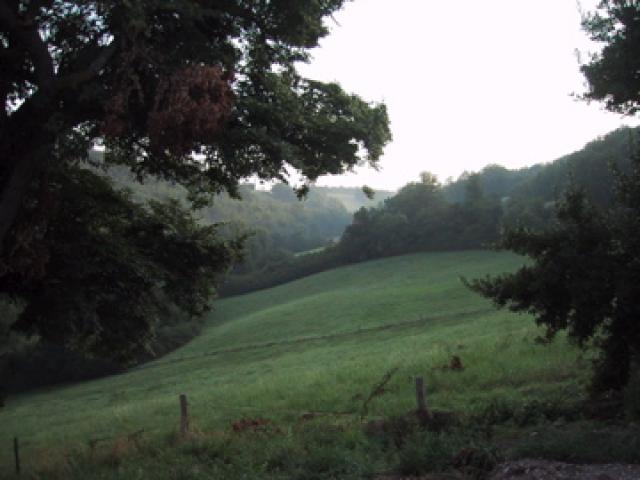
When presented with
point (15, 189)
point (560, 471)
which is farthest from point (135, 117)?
point (560, 471)

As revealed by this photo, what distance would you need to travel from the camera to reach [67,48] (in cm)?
1023

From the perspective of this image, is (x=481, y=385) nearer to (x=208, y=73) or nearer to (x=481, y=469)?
(x=481, y=469)

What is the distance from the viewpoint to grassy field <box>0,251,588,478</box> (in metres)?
16.5

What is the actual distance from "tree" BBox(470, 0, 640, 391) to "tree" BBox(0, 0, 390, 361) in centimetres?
362

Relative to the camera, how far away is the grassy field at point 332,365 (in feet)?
54.2

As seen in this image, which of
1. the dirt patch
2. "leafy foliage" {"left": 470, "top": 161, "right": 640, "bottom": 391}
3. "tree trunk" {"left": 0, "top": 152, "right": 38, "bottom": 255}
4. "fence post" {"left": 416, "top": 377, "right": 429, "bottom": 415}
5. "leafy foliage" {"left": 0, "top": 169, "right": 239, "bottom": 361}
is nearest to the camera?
the dirt patch

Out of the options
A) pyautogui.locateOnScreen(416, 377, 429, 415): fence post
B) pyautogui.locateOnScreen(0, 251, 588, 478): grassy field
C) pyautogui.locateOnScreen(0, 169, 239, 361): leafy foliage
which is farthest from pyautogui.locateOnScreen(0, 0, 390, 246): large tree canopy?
pyautogui.locateOnScreen(0, 251, 588, 478): grassy field

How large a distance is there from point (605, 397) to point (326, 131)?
692cm

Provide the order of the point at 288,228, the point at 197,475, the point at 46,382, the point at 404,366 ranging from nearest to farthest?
1. the point at 197,475
2. the point at 404,366
3. the point at 46,382
4. the point at 288,228

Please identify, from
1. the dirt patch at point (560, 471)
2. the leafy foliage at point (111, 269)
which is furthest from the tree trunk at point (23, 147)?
the dirt patch at point (560, 471)

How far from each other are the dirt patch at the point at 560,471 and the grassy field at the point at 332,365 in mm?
4795

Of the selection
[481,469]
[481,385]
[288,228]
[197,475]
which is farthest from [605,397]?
[288,228]

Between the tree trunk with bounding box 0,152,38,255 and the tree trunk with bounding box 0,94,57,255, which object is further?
the tree trunk with bounding box 0,152,38,255

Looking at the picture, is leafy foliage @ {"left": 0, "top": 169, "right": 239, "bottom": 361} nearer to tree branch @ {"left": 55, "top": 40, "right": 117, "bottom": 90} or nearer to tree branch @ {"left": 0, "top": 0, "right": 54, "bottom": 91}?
tree branch @ {"left": 0, "top": 0, "right": 54, "bottom": 91}
